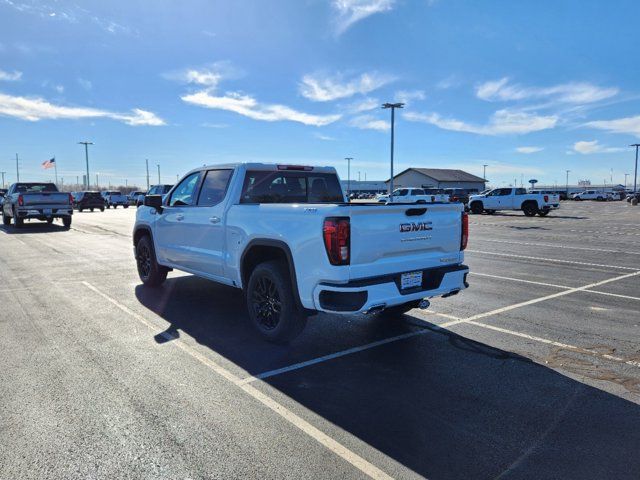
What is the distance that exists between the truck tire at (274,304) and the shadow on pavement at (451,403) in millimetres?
174

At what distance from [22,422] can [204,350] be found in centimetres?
181

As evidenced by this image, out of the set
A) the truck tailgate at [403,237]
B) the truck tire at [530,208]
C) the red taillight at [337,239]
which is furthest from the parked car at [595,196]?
the red taillight at [337,239]

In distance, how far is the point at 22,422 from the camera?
11.3ft

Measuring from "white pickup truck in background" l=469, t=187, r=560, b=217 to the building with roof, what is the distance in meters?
57.3

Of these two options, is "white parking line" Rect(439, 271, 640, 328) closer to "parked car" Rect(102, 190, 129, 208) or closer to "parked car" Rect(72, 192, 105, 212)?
"parked car" Rect(72, 192, 105, 212)

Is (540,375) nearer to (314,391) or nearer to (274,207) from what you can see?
(314,391)

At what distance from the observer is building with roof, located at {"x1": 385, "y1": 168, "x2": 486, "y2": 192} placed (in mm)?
95562

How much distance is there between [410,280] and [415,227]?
539 millimetres

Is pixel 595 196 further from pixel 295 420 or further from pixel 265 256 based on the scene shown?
pixel 295 420

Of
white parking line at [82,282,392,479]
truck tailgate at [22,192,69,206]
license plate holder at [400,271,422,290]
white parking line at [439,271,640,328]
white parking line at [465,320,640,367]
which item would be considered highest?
truck tailgate at [22,192,69,206]

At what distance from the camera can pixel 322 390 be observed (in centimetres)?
402

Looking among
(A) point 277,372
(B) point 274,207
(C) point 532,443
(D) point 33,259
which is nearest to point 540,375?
(C) point 532,443

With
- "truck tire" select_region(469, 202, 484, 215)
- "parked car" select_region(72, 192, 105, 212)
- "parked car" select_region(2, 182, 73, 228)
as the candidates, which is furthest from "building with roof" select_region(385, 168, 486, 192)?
"parked car" select_region(2, 182, 73, 228)

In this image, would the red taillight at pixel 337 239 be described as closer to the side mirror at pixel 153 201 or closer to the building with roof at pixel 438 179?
the side mirror at pixel 153 201
